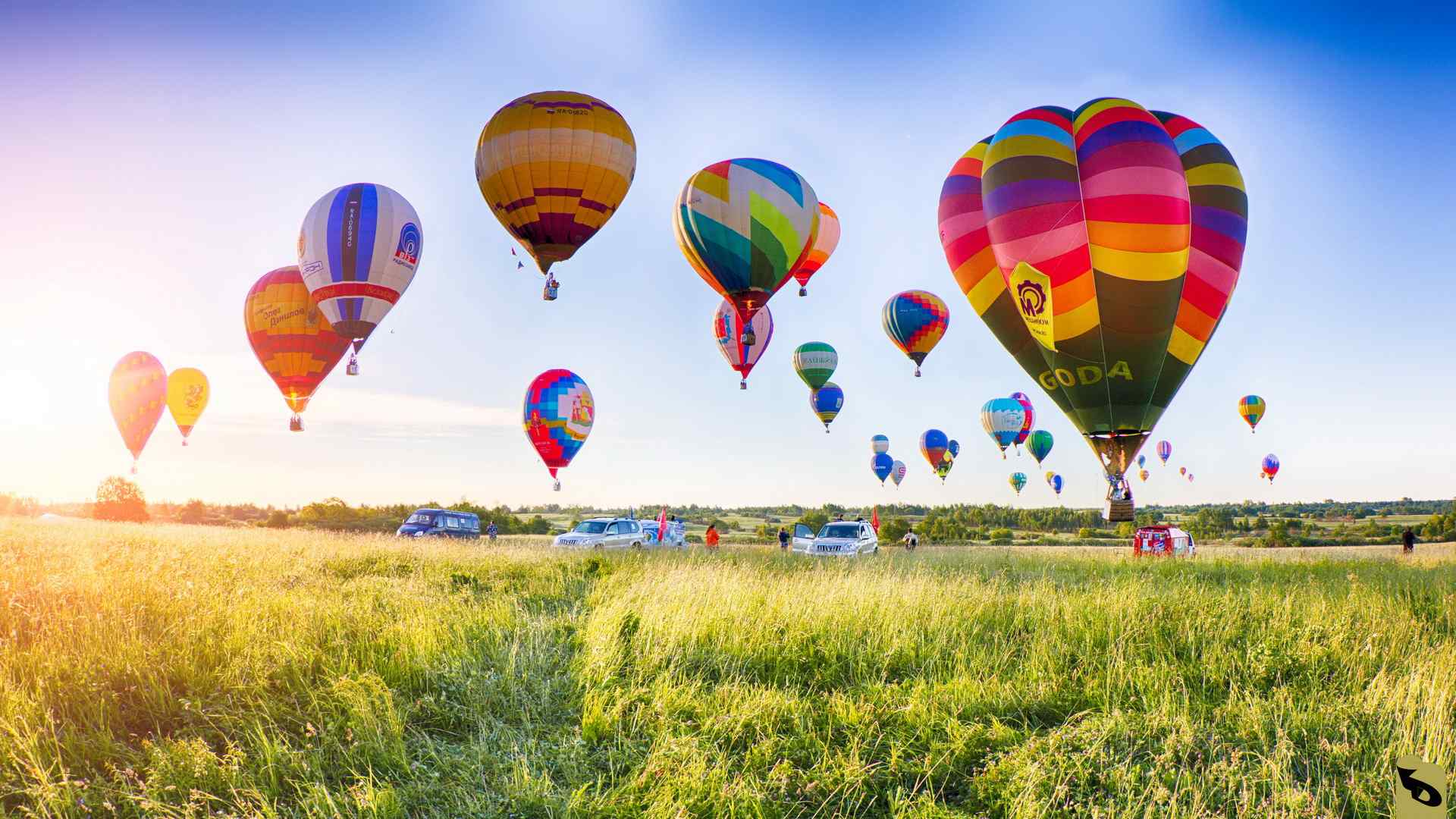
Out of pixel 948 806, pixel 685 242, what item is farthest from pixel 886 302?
pixel 948 806

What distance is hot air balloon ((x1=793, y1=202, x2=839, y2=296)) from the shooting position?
96.3ft

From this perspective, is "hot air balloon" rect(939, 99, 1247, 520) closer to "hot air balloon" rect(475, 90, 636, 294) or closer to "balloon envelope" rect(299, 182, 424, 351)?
"hot air balloon" rect(475, 90, 636, 294)

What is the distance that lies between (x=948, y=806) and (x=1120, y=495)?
522 inches

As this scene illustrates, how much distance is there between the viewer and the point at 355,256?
21.9 meters

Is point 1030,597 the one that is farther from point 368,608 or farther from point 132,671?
point 132,671

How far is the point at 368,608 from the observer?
9.34 meters

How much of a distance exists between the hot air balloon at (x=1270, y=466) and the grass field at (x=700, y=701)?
70699mm

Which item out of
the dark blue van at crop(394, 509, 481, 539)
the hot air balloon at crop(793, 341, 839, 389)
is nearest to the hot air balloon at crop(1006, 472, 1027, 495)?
the hot air balloon at crop(793, 341, 839, 389)

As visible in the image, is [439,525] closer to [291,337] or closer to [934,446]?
[291,337]

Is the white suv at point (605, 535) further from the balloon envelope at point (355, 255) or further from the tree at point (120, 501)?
the tree at point (120, 501)

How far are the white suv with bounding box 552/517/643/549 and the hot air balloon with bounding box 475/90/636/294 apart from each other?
859 centimetres

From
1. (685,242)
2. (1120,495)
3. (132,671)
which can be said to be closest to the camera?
(132,671)

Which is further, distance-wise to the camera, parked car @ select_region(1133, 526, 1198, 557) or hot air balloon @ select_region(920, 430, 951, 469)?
hot air balloon @ select_region(920, 430, 951, 469)

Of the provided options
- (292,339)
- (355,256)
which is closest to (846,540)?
(355,256)
